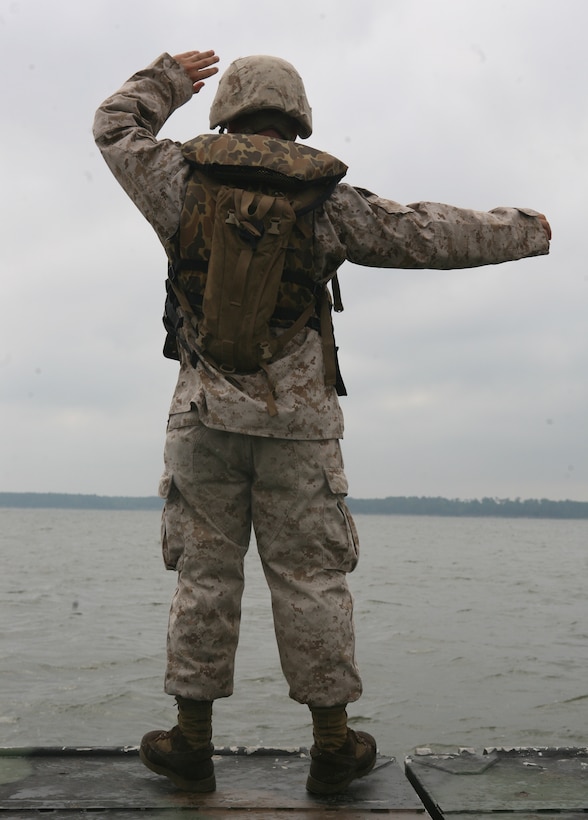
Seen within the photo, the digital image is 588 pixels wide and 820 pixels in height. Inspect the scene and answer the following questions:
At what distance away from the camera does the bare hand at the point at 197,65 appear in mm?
3562

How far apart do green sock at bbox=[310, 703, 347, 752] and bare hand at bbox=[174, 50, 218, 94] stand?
241 centimetres

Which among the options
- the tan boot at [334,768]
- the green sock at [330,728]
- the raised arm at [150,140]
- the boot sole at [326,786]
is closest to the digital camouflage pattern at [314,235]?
the raised arm at [150,140]

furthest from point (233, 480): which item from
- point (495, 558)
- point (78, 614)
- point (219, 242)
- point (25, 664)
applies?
point (495, 558)

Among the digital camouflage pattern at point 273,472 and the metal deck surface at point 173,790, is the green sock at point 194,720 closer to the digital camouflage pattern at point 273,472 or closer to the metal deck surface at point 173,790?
the digital camouflage pattern at point 273,472

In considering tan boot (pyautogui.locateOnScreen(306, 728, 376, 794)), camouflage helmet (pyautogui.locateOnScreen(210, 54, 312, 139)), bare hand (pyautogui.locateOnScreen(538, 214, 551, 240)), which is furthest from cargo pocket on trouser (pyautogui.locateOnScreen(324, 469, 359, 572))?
camouflage helmet (pyautogui.locateOnScreen(210, 54, 312, 139))

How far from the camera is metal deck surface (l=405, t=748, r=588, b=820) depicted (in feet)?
10.0

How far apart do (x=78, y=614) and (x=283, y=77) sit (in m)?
15.7

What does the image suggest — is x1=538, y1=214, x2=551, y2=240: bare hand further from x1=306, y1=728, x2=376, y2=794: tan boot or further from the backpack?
x1=306, y1=728, x2=376, y2=794: tan boot

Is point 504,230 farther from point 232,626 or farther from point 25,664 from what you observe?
point 25,664

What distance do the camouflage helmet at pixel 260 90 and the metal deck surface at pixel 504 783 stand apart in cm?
248

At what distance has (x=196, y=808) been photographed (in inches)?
120

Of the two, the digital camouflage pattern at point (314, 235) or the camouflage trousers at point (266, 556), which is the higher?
the digital camouflage pattern at point (314, 235)

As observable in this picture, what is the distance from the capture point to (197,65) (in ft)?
11.7

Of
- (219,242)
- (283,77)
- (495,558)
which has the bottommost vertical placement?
(495,558)
